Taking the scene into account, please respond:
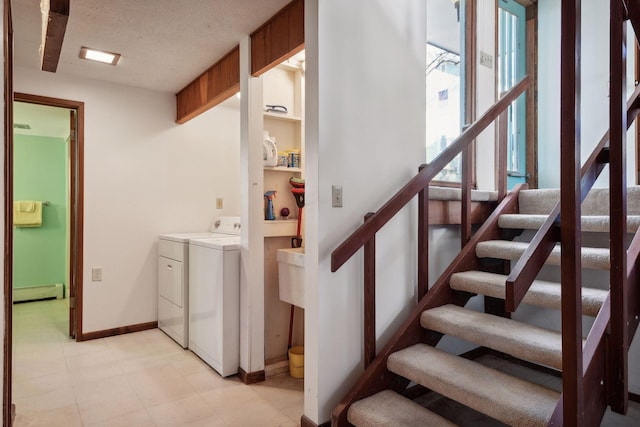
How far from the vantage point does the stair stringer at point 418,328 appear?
1.90 meters

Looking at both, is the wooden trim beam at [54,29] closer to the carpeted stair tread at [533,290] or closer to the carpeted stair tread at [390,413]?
the carpeted stair tread at [390,413]

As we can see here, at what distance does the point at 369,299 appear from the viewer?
6.61 ft

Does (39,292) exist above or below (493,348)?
below

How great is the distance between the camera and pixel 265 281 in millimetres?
2771

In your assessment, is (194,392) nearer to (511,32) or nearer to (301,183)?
(301,183)

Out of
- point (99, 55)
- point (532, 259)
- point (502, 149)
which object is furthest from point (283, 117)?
point (532, 259)

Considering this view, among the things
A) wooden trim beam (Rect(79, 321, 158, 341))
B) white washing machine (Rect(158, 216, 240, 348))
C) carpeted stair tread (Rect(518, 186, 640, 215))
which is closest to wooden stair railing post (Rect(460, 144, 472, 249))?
carpeted stair tread (Rect(518, 186, 640, 215))

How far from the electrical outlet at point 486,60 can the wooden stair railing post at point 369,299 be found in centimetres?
203

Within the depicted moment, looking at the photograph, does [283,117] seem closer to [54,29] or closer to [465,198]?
[465,198]

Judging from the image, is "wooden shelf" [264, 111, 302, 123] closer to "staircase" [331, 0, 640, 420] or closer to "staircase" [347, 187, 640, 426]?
"staircase" [331, 0, 640, 420]

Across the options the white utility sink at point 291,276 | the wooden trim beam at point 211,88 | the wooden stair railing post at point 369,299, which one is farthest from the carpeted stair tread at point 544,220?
the wooden trim beam at point 211,88

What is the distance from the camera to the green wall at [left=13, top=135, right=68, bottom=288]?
500 centimetres

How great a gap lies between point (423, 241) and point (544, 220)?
2.59ft

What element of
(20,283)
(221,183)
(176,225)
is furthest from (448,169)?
(20,283)
